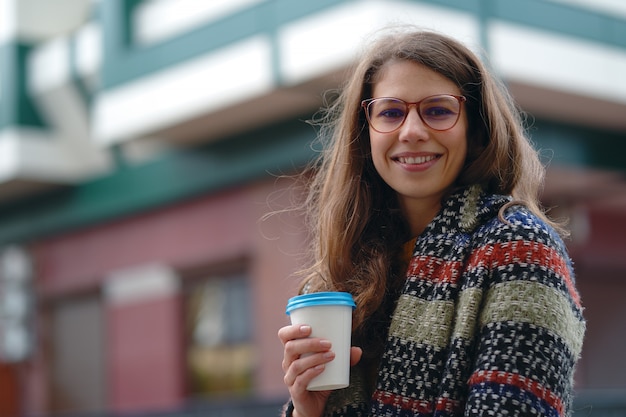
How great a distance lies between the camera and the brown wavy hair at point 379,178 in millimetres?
2223

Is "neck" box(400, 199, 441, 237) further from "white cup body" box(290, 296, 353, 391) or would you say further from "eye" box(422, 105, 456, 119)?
"white cup body" box(290, 296, 353, 391)

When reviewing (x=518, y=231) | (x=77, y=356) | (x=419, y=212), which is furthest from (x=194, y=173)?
(x=518, y=231)

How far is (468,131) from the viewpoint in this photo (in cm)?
227

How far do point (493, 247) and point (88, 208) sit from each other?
1344 cm

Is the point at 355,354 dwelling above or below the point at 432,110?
below

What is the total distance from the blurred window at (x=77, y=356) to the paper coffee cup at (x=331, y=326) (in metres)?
13.4

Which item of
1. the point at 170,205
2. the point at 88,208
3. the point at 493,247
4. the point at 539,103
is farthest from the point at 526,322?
the point at 88,208

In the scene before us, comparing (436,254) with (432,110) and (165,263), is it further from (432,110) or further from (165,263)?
(165,263)

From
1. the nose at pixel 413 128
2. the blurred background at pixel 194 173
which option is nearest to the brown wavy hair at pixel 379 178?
the nose at pixel 413 128

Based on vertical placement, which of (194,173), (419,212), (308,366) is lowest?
(308,366)

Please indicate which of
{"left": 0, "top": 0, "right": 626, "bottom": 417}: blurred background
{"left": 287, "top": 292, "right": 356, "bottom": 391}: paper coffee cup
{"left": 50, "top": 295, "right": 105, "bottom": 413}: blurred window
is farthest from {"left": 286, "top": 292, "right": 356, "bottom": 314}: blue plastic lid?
{"left": 50, "top": 295, "right": 105, "bottom": 413}: blurred window

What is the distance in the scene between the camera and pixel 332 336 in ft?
6.88

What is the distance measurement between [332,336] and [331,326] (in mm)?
20

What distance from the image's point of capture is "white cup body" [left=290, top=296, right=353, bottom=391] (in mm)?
2094
